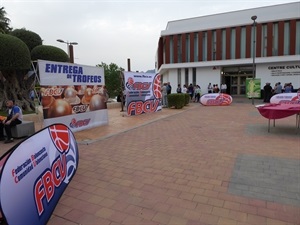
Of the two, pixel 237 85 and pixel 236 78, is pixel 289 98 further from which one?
pixel 237 85

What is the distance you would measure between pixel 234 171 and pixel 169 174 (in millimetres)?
1186

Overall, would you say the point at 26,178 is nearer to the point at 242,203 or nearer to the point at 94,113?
the point at 242,203

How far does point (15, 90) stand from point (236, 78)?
22001 millimetres

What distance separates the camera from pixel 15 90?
44.4 feet

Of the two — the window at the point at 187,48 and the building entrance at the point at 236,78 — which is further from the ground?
the window at the point at 187,48

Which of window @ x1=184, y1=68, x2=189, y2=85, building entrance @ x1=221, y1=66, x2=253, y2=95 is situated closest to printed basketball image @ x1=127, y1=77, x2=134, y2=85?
window @ x1=184, y1=68, x2=189, y2=85

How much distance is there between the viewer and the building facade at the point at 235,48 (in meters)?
23.8

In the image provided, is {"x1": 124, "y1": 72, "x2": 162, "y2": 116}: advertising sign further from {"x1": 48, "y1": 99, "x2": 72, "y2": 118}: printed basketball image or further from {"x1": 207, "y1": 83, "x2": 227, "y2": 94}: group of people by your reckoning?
{"x1": 207, "y1": 83, "x2": 227, "y2": 94}: group of people

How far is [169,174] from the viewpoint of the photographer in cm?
445

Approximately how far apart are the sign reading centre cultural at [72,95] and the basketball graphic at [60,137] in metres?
4.16

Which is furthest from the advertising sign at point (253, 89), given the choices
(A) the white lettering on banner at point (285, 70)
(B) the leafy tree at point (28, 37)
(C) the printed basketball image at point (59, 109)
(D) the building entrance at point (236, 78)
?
(C) the printed basketball image at point (59, 109)

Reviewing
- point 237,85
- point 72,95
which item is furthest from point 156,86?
point 237,85

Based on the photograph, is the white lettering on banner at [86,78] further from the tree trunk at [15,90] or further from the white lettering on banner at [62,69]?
the tree trunk at [15,90]

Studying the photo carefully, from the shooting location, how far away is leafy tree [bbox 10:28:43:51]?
1349 centimetres
